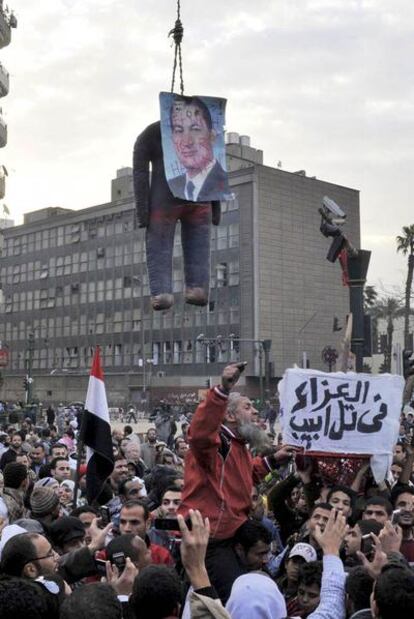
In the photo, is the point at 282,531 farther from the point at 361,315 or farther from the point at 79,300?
the point at 79,300

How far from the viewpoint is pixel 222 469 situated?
508 cm

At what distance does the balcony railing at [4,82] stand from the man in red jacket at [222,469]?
38.6 m

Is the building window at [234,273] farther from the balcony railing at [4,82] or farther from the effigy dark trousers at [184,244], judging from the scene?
the effigy dark trousers at [184,244]

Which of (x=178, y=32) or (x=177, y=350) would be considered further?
(x=177, y=350)

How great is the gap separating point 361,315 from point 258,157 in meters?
60.5

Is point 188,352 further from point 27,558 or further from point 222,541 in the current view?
point 27,558

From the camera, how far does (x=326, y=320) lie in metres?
66.3

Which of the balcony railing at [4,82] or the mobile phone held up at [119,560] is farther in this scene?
the balcony railing at [4,82]

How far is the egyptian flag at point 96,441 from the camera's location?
23.3 ft

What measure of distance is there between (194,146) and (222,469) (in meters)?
6.21

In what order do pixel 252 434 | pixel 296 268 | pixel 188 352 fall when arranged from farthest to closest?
pixel 188 352
pixel 296 268
pixel 252 434

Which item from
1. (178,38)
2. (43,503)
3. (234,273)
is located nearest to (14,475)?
(43,503)

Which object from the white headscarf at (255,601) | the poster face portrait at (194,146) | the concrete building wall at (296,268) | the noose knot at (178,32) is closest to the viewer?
the white headscarf at (255,601)

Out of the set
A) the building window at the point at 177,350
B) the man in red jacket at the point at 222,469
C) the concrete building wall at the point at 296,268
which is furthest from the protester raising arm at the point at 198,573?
the building window at the point at 177,350
